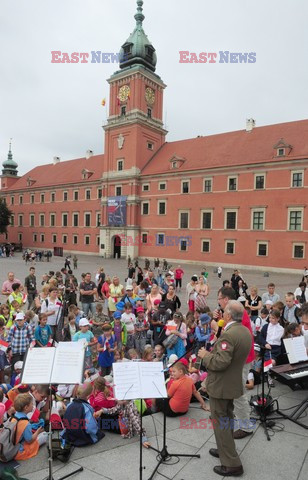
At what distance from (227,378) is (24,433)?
2.58 m

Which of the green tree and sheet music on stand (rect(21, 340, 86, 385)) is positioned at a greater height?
the green tree

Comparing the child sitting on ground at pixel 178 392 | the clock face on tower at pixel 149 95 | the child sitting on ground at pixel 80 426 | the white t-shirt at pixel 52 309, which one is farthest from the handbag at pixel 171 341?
the clock face on tower at pixel 149 95

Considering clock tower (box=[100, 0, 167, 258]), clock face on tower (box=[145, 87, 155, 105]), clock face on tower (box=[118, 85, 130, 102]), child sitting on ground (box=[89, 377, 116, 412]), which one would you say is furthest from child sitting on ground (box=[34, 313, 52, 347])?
clock face on tower (box=[145, 87, 155, 105])

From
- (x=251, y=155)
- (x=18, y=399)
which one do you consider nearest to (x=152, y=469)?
(x=18, y=399)

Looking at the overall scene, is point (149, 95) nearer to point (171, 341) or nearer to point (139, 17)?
point (139, 17)

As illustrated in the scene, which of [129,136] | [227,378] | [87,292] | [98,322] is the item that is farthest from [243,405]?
[129,136]

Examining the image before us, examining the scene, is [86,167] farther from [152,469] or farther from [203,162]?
[152,469]

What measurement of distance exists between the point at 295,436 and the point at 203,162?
3575 cm

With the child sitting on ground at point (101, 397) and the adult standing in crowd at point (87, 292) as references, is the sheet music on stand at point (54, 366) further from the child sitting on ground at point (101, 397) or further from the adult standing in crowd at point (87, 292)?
the adult standing in crowd at point (87, 292)

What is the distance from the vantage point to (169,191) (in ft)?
131

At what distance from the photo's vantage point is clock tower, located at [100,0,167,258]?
4275 centimetres

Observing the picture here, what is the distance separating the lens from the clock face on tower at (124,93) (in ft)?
145

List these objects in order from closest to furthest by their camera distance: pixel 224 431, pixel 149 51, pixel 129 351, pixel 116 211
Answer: pixel 224 431
pixel 129 351
pixel 116 211
pixel 149 51

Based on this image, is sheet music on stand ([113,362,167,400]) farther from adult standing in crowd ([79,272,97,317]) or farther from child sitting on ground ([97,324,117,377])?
adult standing in crowd ([79,272,97,317])
